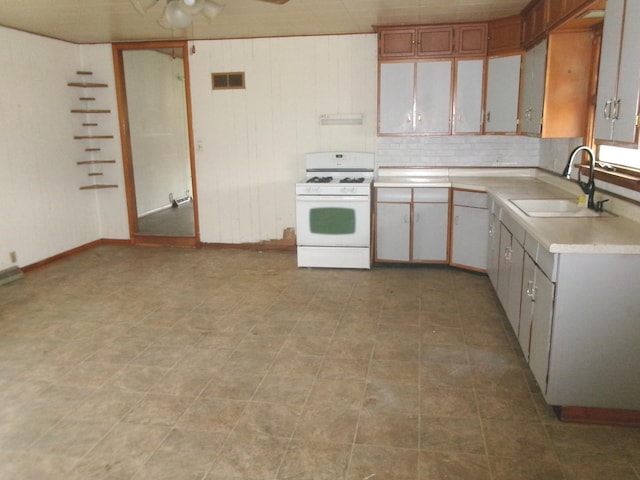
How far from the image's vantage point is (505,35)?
15.6 feet

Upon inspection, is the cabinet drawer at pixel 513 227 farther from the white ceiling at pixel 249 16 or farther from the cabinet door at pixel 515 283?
the white ceiling at pixel 249 16

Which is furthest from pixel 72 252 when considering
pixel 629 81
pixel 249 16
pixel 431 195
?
pixel 629 81

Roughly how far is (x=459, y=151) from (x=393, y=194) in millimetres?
967

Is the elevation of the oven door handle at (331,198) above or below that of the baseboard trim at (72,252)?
above

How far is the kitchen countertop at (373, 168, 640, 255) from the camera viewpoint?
7.87 ft

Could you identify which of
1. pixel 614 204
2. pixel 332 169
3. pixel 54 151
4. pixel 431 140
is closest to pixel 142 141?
pixel 54 151

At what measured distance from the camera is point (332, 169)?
5.61 meters

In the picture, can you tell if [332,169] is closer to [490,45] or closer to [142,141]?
[490,45]

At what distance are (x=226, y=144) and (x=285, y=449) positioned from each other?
13.8 feet

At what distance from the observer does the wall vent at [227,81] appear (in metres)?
5.76

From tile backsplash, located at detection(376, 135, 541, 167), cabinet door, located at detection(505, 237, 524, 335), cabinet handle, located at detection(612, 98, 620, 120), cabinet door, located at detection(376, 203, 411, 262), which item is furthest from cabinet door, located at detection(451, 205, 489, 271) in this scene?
cabinet handle, located at detection(612, 98, 620, 120)

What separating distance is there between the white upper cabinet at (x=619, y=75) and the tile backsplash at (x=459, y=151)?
2.47 metres

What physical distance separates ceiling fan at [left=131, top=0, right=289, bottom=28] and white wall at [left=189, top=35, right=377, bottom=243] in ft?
8.19

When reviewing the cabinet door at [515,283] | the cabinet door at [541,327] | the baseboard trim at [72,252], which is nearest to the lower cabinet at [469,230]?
the cabinet door at [515,283]
